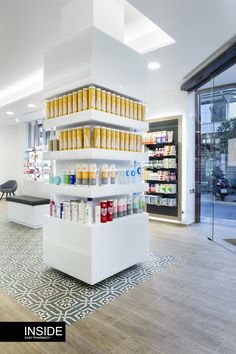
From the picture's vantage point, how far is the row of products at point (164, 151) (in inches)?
227

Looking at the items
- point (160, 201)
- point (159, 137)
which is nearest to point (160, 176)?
point (160, 201)

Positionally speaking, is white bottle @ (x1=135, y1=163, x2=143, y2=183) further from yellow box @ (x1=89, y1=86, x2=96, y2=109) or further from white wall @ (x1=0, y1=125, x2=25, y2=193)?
white wall @ (x1=0, y1=125, x2=25, y2=193)

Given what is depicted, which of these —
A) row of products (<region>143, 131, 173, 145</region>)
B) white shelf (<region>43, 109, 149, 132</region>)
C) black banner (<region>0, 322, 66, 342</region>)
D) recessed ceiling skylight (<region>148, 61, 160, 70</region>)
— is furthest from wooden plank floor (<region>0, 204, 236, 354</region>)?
recessed ceiling skylight (<region>148, 61, 160, 70</region>)

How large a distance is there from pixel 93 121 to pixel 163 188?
3528 mm

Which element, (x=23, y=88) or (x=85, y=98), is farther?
(x=23, y=88)

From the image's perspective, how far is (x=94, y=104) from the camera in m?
2.70

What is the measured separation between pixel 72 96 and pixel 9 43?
2334mm

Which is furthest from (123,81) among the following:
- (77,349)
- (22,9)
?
(77,349)

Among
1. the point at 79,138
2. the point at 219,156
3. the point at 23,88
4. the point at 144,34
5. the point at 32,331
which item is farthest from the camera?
the point at 23,88

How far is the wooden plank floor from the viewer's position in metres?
1.84

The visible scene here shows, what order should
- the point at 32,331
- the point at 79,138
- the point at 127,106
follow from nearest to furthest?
the point at 32,331, the point at 79,138, the point at 127,106

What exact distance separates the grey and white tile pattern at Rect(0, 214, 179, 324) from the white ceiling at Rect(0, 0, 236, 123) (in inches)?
124

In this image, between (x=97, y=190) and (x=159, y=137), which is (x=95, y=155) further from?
(x=159, y=137)

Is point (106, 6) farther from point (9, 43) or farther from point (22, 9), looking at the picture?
point (9, 43)
